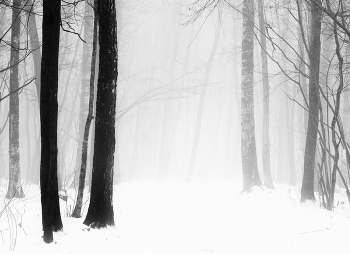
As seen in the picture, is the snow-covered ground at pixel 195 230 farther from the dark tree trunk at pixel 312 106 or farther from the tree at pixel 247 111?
the tree at pixel 247 111

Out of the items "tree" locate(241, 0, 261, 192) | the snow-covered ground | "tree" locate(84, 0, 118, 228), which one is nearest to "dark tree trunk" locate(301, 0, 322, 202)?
the snow-covered ground

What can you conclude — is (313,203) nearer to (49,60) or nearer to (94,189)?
(94,189)

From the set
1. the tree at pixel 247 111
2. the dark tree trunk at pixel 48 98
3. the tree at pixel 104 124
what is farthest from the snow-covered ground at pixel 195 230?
the tree at pixel 247 111

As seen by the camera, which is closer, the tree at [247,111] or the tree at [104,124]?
the tree at [104,124]

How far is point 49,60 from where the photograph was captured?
4.50 metres

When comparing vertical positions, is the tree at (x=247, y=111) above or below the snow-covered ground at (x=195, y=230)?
above

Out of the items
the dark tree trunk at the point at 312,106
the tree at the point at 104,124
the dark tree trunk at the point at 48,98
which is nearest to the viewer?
the dark tree trunk at the point at 48,98

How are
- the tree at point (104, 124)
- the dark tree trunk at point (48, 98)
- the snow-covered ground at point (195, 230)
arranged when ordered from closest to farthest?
the dark tree trunk at point (48, 98), the snow-covered ground at point (195, 230), the tree at point (104, 124)

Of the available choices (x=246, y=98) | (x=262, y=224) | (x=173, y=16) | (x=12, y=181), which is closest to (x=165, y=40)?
(x=173, y=16)

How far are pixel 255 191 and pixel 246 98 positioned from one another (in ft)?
Answer: 9.85

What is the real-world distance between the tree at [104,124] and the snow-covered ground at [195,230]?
295 mm

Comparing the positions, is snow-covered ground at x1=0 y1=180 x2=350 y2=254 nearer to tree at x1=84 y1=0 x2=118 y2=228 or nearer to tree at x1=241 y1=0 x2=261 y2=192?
tree at x1=84 y1=0 x2=118 y2=228

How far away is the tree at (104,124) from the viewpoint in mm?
5227

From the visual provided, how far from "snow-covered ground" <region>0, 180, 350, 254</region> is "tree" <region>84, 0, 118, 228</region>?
295mm
